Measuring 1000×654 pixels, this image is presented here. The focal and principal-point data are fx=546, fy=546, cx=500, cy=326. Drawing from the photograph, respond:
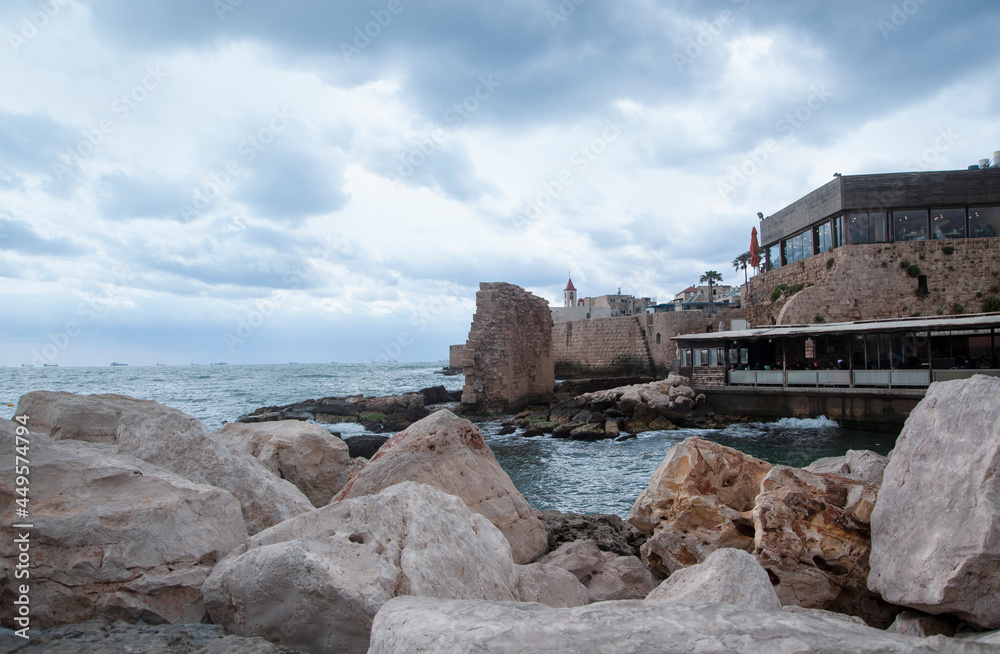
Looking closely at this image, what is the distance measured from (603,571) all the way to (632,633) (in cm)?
310

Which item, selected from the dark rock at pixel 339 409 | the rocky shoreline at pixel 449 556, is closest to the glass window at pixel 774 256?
the dark rock at pixel 339 409

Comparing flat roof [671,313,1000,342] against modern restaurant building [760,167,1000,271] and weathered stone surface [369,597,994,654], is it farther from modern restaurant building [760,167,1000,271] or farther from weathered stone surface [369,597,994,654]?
weathered stone surface [369,597,994,654]

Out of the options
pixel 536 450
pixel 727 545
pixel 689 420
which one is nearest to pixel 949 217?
pixel 689 420

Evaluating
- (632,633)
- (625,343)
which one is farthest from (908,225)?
(632,633)

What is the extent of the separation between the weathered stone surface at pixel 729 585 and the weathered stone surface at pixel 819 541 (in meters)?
1.27

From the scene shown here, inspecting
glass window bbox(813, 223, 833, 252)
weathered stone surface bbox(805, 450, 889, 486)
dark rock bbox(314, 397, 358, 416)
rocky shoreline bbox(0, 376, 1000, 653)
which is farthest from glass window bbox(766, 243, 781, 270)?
rocky shoreline bbox(0, 376, 1000, 653)

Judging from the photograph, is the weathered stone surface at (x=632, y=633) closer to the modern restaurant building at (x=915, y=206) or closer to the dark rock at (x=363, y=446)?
the dark rock at (x=363, y=446)

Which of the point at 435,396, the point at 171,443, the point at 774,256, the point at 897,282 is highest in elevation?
the point at 774,256

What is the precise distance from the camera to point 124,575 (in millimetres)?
2719

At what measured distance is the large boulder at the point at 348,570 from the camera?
2.37 meters

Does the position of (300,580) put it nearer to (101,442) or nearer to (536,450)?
(101,442)

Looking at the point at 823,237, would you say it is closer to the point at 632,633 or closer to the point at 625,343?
the point at 625,343

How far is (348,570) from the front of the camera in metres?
2.48

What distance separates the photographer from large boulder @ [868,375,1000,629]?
106 inches
